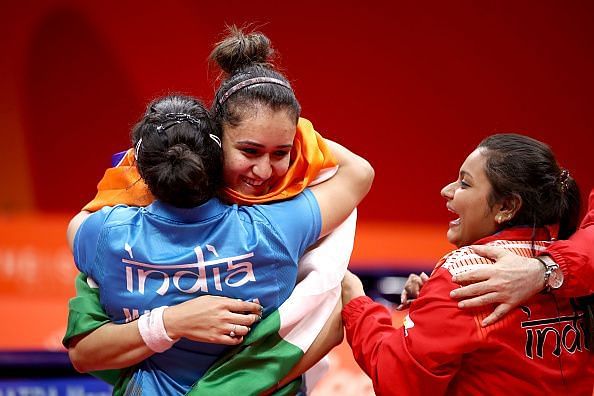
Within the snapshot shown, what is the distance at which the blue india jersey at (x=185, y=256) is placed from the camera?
7.70 ft

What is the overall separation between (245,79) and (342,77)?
4.40 m

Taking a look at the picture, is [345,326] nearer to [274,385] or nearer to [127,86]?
[274,385]

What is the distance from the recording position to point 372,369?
7.67 ft

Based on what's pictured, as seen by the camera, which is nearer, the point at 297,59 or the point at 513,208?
the point at 513,208

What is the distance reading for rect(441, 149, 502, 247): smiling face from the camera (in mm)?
2424

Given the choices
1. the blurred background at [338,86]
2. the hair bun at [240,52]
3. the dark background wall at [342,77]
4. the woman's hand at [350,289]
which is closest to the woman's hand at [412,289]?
the woman's hand at [350,289]

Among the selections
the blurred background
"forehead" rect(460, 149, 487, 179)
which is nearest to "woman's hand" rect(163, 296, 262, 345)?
"forehead" rect(460, 149, 487, 179)

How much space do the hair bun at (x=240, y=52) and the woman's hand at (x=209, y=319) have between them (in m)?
0.66

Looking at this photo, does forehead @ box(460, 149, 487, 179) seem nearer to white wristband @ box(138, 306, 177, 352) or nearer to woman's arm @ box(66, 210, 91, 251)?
white wristband @ box(138, 306, 177, 352)

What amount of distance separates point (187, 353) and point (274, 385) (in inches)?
9.2

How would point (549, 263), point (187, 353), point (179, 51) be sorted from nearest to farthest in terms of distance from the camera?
1. point (549, 263)
2. point (187, 353)
3. point (179, 51)

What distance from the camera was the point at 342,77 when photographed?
686 centimetres

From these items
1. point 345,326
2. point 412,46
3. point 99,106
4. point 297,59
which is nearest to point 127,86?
point 99,106

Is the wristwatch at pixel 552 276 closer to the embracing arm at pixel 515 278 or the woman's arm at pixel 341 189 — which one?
the embracing arm at pixel 515 278
